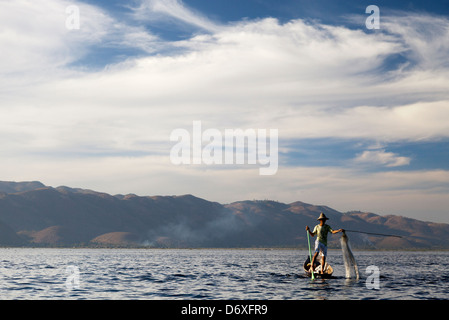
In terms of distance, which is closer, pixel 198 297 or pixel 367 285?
pixel 198 297

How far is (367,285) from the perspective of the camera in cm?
3219

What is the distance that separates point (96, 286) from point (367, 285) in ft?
56.7

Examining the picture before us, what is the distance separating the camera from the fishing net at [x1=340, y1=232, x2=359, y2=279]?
116 ft

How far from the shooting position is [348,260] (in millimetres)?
37062

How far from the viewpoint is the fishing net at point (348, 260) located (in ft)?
116

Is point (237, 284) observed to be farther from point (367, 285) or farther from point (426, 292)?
point (426, 292)
